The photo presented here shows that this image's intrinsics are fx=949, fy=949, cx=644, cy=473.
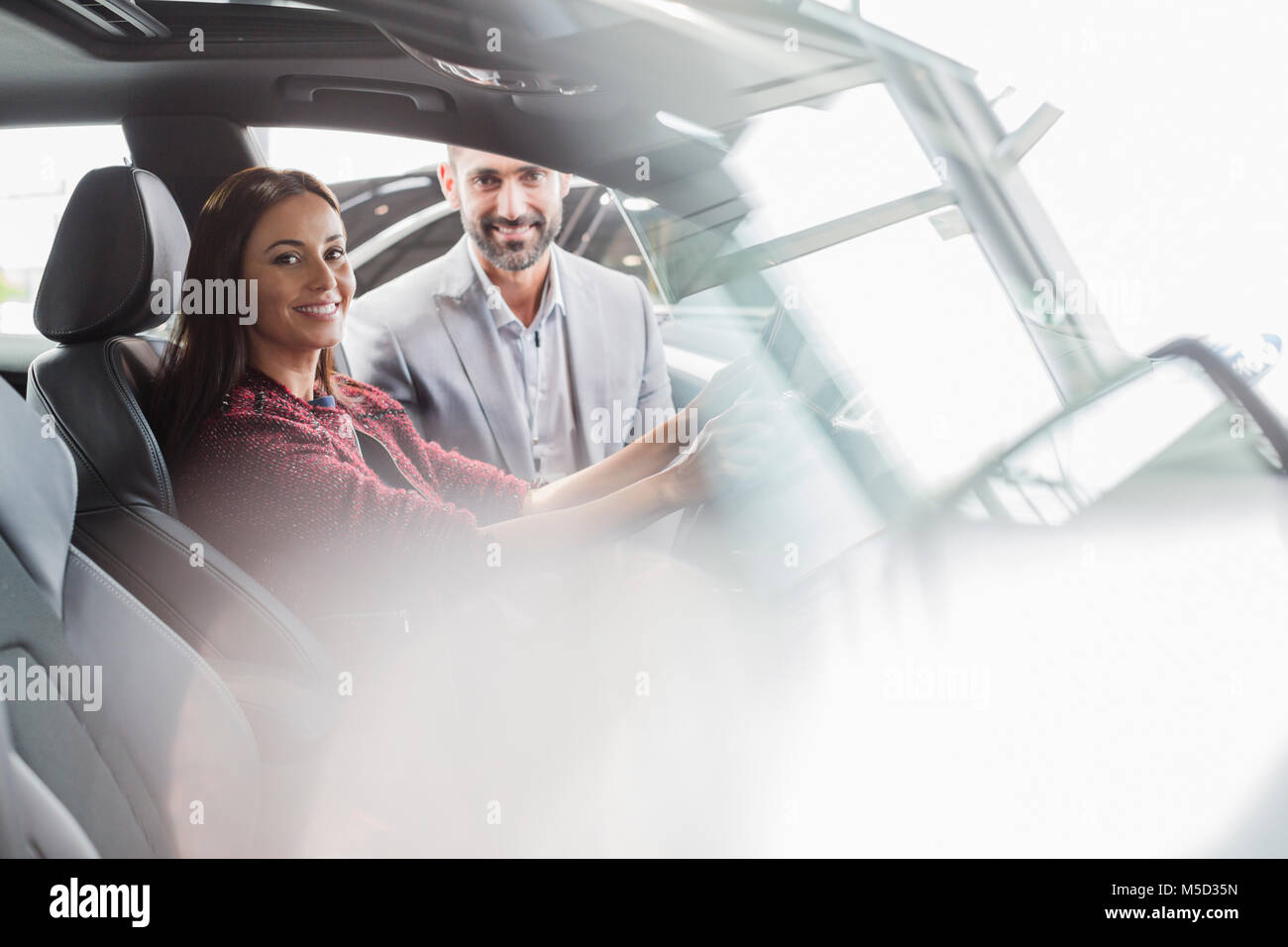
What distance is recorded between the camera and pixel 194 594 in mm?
1038

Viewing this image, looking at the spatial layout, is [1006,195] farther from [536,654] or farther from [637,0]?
[536,654]

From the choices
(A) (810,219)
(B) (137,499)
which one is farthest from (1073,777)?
(B) (137,499)

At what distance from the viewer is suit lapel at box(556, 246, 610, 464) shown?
3.61 ft

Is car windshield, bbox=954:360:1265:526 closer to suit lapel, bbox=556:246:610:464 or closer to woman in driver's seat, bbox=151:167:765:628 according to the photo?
woman in driver's seat, bbox=151:167:765:628

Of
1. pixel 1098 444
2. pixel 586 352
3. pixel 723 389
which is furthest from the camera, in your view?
pixel 586 352

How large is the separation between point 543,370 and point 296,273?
31 centimetres

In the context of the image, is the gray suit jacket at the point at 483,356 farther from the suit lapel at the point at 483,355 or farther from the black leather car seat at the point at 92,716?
the black leather car seat at the point at 92,716

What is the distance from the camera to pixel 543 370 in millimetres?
1129

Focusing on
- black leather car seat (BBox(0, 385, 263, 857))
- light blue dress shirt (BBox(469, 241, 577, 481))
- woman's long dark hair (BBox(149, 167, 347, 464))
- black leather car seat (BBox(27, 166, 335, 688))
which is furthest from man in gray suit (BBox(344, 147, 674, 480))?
black leather car seat (BBox(0, 385, 263, 857))

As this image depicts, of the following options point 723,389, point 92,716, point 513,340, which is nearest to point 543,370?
point 513,340

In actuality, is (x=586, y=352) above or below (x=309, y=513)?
above

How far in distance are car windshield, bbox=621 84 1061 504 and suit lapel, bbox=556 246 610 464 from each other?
220 mm

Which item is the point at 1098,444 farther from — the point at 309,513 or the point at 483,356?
the point at 309,513
